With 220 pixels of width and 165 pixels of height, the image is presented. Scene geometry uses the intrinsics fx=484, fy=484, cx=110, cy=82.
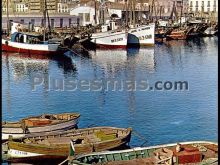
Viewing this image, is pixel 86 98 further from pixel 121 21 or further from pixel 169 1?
pixel 169 1

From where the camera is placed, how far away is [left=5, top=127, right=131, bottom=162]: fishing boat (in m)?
18.4

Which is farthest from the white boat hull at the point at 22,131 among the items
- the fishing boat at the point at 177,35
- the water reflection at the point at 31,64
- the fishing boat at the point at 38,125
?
the fishing boat at the point at 177,35

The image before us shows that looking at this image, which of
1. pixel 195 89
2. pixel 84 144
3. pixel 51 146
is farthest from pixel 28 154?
pixel 195 89

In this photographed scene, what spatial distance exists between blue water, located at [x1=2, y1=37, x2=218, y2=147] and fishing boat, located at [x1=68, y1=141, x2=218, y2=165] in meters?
3.53

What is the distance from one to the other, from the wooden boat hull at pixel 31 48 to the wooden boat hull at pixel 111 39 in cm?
1035

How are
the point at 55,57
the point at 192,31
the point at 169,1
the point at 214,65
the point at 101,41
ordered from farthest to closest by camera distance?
the point at 169,1 → the point at 192,31 → the point at 101,41 → the point at 55,57 → the point at 214,65

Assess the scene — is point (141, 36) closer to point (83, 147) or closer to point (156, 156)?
point (83, 147)

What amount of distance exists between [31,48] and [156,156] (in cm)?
3721

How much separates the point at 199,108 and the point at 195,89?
5.95m

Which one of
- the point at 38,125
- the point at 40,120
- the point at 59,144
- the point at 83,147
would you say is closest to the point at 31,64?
the point at 40,120

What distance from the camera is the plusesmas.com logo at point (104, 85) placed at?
113 ft

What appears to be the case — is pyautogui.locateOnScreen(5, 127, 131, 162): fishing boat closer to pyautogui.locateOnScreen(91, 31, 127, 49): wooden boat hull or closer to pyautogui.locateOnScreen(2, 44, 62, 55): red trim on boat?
pyautogui.locateOnScreen(2, 44, 62, 55): red trim on boat

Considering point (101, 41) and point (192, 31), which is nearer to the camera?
point (101, 41)

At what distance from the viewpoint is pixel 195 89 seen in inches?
1336
